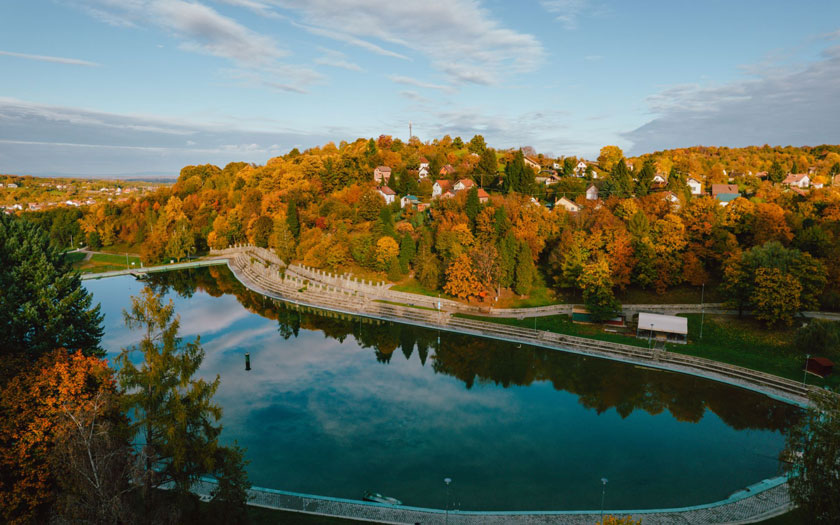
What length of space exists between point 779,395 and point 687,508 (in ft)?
53.6

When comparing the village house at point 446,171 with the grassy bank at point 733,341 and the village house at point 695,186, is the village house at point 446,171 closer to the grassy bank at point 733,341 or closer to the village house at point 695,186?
the village house at point 695,186

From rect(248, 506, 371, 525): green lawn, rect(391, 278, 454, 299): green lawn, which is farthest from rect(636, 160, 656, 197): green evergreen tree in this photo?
rect(248, 506, 371, 525): green lawn

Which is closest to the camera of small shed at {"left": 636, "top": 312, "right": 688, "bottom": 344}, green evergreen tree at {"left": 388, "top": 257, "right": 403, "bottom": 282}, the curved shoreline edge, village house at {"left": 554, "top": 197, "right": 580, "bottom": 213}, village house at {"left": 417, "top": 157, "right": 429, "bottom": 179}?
the curved shoreline edge

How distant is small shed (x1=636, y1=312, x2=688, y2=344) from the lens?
1458 inches

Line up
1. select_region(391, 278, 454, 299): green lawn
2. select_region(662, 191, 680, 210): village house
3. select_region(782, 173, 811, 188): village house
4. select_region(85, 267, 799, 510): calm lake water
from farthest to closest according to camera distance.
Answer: select_region(782, 173, 811, 188): village house → select_region(662, 191, 680, 210): village house → select_region(391, 278, 454, 299): green lawn → select_region(85, 267, 799, 510): calm lake water

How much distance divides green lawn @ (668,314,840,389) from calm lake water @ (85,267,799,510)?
4.08 m

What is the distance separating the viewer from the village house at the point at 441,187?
7856 cm

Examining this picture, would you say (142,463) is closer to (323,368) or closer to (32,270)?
(32,270)

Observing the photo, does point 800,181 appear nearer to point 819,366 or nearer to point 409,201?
point 819,366

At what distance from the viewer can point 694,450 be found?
24.0 meters

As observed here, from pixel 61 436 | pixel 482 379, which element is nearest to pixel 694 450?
pixel 482 379

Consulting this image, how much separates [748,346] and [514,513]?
28.5 meters

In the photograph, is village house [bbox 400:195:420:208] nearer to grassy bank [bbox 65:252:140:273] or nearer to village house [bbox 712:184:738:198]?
grassy bank [bbox 65:252:140:273]

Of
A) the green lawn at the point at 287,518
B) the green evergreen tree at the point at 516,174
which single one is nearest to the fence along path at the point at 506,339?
the green lawn at the point at 287,518
